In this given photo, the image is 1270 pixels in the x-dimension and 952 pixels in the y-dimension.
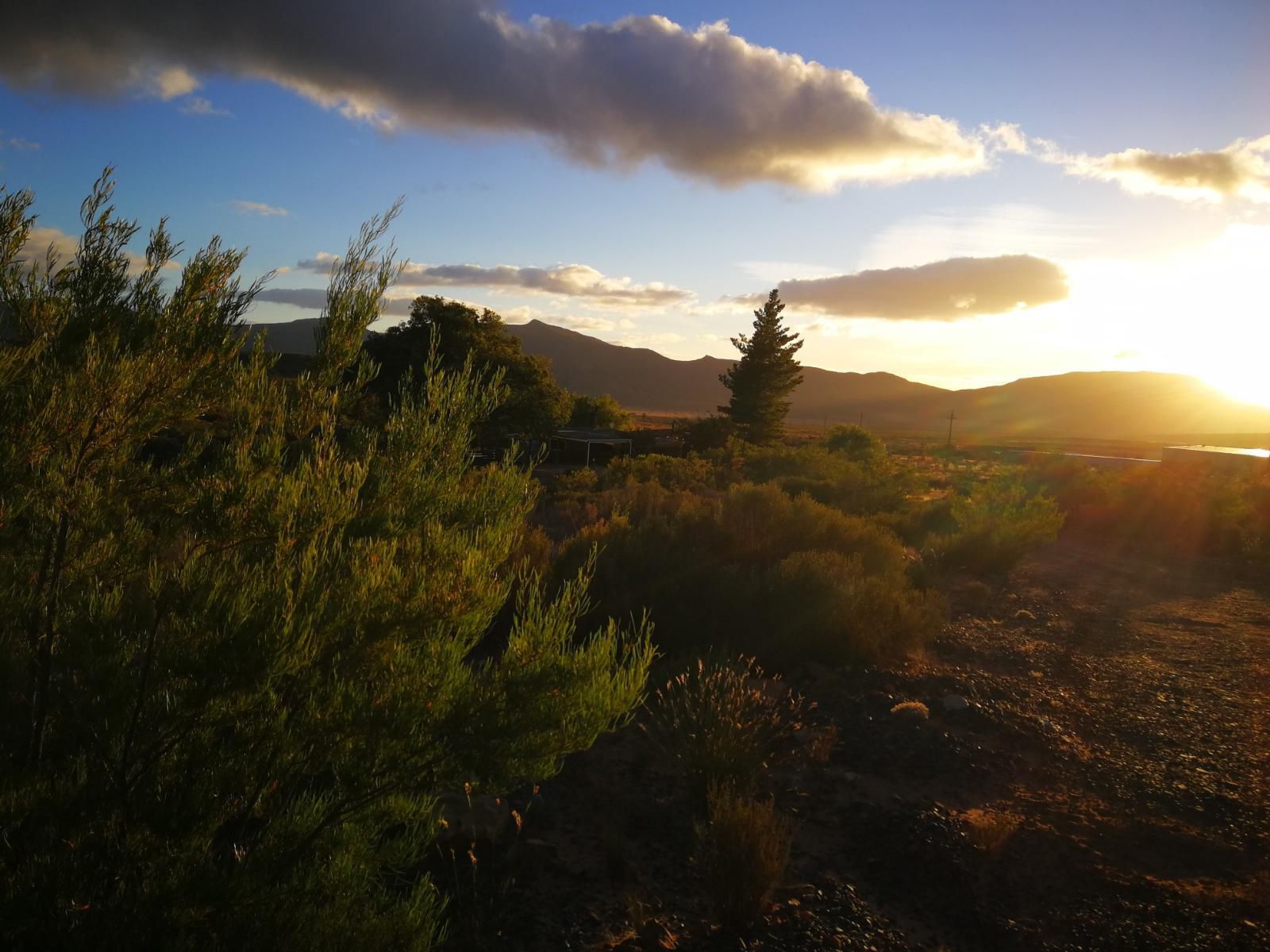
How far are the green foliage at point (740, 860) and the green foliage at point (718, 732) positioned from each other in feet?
1.78

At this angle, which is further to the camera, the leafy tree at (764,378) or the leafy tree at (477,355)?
the leafy tree at (764,378)

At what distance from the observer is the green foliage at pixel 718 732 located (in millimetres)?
5898

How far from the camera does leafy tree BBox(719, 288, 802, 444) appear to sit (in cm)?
4903

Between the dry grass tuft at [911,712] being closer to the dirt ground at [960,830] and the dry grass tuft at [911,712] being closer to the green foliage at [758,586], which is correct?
the dirt ground at [960,830]

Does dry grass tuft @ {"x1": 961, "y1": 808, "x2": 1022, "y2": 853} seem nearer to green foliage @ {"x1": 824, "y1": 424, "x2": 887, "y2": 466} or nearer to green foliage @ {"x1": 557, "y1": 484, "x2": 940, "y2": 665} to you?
green foliage @ {"x1": 557, "y1": 484, "x2": 940, "y2": 665}

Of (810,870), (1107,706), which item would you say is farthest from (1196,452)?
(810,870)

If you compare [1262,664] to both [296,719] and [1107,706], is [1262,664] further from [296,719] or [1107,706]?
[296,719]

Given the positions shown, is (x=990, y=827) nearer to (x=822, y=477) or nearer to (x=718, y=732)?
(x=718, y=732)

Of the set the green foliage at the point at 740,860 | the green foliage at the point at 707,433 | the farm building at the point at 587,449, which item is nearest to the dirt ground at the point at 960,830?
the green foliage at the point at 740,860

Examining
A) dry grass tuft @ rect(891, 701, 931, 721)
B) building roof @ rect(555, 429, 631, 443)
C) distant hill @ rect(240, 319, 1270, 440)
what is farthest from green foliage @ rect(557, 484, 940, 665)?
distant hill @ rect(240, 319, 1270, 440)

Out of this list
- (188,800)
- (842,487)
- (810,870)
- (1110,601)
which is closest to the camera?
(188,800)

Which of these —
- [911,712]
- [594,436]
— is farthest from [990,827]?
[594,436]

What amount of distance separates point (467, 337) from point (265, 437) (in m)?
27.0

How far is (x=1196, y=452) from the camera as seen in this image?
4269 centimetres
